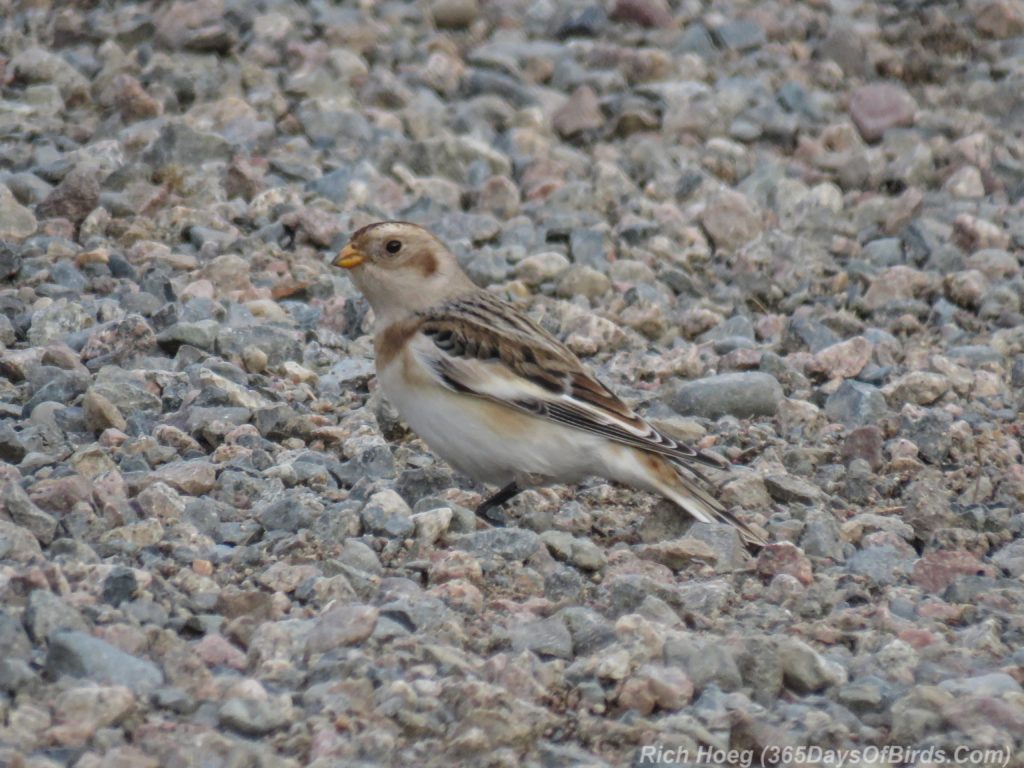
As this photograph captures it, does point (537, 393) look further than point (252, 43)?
No

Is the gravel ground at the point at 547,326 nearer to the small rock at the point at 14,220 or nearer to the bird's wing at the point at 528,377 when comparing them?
the small rock at the point at 14,220

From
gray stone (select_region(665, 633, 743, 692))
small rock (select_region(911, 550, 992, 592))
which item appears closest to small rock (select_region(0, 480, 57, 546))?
gray stone (select_region(665, 633, 743, 692))

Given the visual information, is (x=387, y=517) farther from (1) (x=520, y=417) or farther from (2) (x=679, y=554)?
(2) (x=679, y=554)

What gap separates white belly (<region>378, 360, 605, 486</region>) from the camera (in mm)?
5902

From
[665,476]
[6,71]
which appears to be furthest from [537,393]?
[6,71]

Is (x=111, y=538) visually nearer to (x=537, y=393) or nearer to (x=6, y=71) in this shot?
(x=537, y=393)

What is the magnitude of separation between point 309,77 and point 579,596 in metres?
5.40

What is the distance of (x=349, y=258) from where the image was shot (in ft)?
21.2

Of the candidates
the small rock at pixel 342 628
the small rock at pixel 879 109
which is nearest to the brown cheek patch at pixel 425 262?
the small rock at pixel 342 628

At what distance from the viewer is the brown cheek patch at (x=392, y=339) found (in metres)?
6.12

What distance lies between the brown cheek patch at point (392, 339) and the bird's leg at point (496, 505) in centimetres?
59

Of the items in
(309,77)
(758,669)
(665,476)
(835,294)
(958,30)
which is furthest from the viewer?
(958,30)

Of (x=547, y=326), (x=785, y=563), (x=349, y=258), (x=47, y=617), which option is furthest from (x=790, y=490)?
(x=47, y=617)

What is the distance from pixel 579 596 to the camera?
5.09 m
